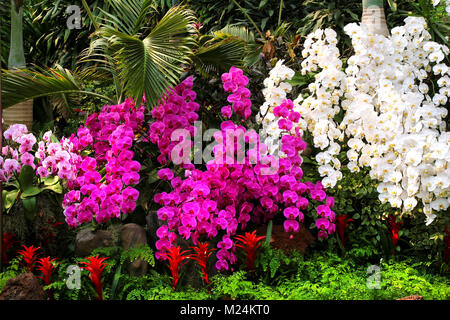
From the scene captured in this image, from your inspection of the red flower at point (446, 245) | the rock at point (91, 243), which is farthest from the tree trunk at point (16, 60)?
the red flower at point (446, 245)

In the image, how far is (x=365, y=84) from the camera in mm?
4094

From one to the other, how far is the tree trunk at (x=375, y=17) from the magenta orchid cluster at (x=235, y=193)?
184 cm

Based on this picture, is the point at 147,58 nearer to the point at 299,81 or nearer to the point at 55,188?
the point at 55,188

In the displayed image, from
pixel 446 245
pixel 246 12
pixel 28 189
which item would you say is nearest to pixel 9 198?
A: pixel 28 189

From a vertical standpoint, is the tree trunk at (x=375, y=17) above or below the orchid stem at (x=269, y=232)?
above

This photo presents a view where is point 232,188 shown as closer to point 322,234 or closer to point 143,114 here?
point 322,234

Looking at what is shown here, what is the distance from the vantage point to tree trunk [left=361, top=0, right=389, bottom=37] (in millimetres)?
5230

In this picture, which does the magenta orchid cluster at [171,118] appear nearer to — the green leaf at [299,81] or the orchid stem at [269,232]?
the orchid stem at [269,232]

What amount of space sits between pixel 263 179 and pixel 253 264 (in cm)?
60

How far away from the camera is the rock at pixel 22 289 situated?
295 cm

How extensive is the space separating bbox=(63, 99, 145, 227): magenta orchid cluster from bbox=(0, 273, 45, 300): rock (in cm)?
81

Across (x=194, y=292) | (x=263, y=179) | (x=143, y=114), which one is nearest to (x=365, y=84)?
(x=263, y=179)

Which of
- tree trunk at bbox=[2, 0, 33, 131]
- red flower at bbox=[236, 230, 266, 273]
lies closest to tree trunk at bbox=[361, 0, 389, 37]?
red flower at bbox=[236, 230, 266, 273]

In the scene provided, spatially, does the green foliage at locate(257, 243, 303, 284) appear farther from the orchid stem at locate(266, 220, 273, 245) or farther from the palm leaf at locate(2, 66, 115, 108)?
the palm leaf at locate(2, 66, 115, 108)
